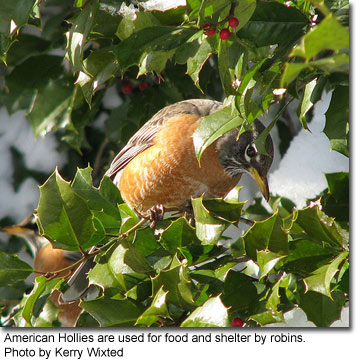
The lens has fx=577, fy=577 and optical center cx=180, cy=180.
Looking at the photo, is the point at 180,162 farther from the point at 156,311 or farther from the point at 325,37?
the point at 325,37

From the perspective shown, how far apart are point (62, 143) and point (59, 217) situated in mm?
1027

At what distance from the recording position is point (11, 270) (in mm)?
1193

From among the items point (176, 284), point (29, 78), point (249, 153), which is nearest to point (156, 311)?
point (176, 284)

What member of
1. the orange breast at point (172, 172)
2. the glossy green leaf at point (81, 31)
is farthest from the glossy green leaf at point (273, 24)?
the orange breast at point (172, 172)

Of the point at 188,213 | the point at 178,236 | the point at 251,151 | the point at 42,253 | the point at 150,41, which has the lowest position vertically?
the point at 42,253

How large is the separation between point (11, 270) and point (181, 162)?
0.75m

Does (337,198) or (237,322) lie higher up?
(337,198)

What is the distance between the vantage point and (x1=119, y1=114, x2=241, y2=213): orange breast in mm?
1812

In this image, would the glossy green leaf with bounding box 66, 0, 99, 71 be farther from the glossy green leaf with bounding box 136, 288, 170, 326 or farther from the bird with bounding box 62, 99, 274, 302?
the bird with bounding box 62, 99, 274, 302

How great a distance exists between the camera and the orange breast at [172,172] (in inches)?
71.4

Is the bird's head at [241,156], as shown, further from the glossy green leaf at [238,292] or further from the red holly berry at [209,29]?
the red holly berry at [209,29]

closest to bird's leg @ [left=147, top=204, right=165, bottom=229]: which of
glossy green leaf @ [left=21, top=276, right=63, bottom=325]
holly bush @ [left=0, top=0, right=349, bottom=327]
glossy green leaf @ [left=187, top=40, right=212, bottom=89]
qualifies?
holly bush @ [left=0, top=0, right=349, bottom=327]

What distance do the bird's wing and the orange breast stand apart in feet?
0.08

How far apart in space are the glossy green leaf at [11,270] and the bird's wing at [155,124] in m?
0.77
